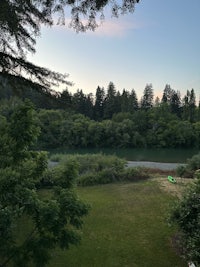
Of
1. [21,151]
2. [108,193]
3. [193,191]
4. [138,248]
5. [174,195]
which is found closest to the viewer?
[21,151]

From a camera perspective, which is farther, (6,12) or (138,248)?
(138,248)

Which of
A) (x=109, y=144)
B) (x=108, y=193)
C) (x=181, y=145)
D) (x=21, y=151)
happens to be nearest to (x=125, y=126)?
(x=109, y=144)

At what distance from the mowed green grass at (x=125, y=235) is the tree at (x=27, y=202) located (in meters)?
3.03

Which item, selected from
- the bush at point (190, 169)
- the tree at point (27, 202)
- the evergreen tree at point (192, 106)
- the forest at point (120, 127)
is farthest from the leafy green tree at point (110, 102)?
the tree at point (27, 202)

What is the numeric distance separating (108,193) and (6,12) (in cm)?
1165

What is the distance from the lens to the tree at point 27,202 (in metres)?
4.14

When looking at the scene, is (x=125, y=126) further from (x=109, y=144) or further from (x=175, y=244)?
(x=175, y=244)

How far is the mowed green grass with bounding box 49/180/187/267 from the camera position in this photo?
306 inches

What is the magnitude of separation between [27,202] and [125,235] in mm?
5790

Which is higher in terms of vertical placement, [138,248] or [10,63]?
[10,63]

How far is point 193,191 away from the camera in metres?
7.53

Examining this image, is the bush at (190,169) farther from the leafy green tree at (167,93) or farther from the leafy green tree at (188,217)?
the leafy green tree at (167,93)

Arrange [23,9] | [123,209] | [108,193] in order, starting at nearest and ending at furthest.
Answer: [23,9] → [123,209] → [108,193]

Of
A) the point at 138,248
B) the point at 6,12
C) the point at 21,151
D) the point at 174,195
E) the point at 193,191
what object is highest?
the point at 6,12
